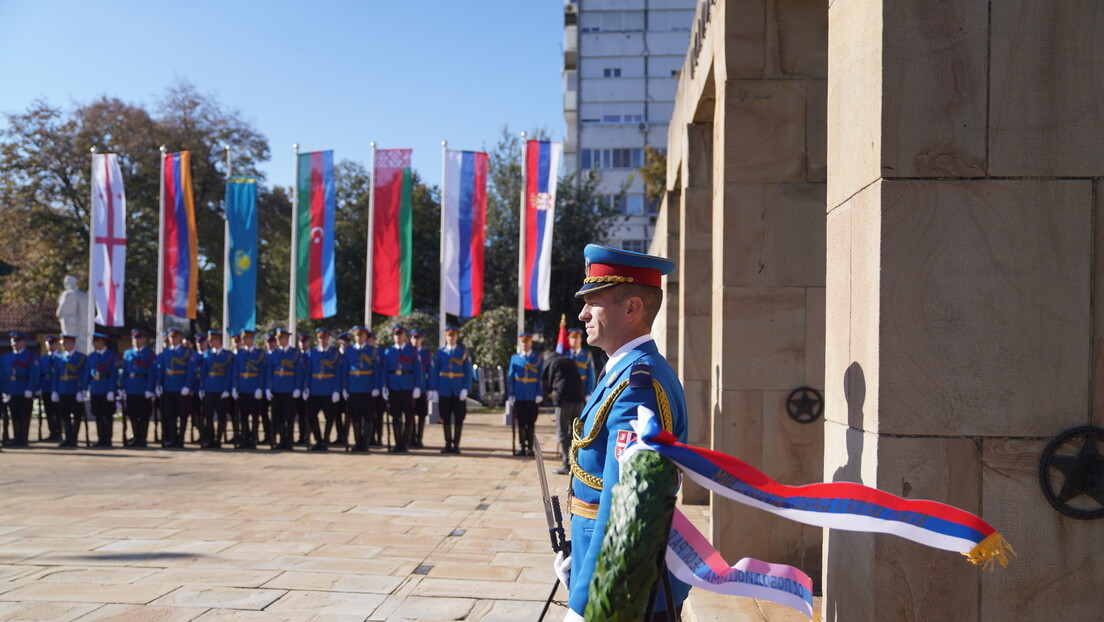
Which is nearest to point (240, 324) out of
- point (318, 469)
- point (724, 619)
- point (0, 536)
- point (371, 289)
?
point (371, 289)

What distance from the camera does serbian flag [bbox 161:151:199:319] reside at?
18.8m

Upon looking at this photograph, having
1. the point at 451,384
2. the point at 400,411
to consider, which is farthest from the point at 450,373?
the point at 400,411

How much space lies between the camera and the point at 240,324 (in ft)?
59.9

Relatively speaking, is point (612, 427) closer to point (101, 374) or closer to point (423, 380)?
point (423, 380)

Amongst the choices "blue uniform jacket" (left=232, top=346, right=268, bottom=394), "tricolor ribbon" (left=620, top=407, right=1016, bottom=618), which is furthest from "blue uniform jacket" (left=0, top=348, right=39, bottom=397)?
"tricolor ribbon" (left=620, top=407, right=1016, bottom=618)

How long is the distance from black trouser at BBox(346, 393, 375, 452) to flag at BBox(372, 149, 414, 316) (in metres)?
3.31

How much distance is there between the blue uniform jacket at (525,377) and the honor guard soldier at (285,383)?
3541mm

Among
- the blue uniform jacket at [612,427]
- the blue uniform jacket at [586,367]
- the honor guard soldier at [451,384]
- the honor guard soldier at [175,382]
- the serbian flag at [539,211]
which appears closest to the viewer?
the blue uniform jacket at [612,427]

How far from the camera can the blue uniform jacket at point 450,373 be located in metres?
14.2

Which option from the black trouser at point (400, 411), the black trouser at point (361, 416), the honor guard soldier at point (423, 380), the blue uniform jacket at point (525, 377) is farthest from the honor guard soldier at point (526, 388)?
the black trouser at point (361, 416)

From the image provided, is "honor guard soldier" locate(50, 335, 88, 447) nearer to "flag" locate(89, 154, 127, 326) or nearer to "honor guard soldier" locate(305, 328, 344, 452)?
"flag" locate(89, 154, 127, 326)

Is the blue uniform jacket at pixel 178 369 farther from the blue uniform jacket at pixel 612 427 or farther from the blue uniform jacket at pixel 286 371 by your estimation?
the blue uniform jacket at pixel 612 427

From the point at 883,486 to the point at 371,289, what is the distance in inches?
622

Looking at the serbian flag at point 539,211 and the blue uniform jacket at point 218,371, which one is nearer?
the blue uniform jacket at point 218,371
